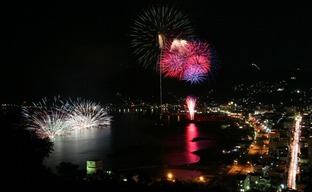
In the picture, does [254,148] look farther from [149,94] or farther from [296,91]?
[149,94]

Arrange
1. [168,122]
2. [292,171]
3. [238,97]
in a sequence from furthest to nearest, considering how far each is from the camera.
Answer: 1. [238,97]
2. [168,122]
3. [292,171]

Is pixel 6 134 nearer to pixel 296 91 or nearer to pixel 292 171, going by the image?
pixel 292 171

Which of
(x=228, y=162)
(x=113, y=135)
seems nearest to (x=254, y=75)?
(x=113, y=135)

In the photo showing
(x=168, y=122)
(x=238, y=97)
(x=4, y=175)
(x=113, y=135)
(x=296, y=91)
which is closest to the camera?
(x=4, y=175)

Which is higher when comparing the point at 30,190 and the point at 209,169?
the point at 30,190

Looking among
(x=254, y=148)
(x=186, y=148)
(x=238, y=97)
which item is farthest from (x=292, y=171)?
(x=238, y=97)

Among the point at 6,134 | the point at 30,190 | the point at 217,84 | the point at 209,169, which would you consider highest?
the point at 217,84

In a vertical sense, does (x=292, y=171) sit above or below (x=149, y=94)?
below

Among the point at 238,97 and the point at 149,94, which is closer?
the point at 238,97

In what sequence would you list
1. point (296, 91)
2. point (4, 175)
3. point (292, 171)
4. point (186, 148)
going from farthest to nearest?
point (296, 91) → point (186, 148) → point (292, 171) → point (4, 175)
